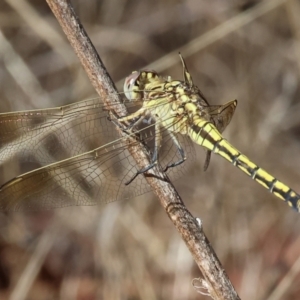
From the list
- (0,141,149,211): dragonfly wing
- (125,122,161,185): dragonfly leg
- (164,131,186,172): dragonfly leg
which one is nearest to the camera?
(125,122,161,185): dragonfly leg

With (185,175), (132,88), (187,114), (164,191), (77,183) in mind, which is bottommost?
(164,191)

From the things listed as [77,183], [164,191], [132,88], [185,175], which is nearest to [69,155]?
[77,183]

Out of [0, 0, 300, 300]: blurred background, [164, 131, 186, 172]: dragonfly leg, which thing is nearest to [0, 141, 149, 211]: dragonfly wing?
[164, 131, 186, 172]: dragonfly leg

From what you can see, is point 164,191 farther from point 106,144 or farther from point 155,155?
point 106,144

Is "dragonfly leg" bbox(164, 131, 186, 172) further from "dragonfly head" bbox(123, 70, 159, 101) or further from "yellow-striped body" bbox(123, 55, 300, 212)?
"dragonfly head" bbox(123, 70, 159, 101)

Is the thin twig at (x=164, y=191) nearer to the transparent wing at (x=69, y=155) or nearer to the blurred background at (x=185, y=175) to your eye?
the transparent wing at (x=69, y=155)

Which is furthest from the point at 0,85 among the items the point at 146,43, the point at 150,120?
the point at 150,120

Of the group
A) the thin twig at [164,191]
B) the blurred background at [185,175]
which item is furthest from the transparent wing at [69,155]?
the blurred background at [185,175]
